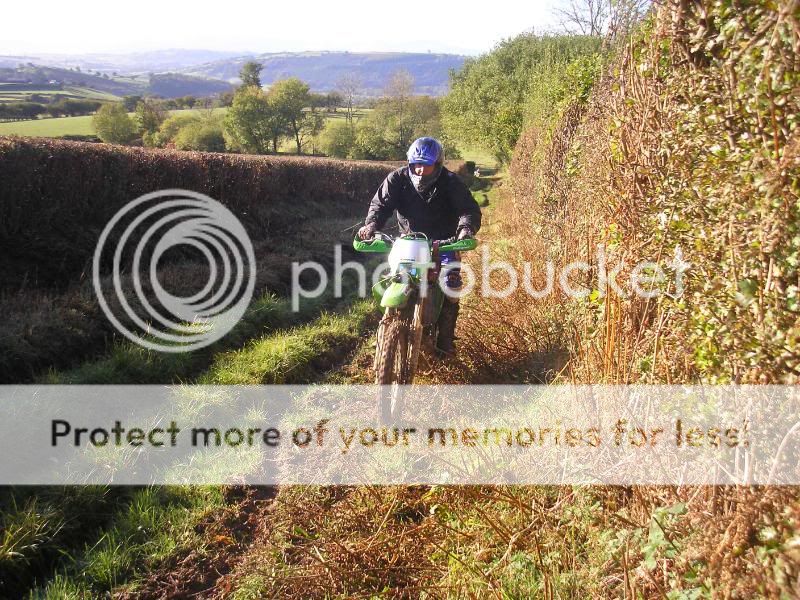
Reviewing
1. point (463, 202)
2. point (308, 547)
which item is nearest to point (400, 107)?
point (463, 202)

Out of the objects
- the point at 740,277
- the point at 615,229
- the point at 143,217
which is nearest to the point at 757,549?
the point at 740,277

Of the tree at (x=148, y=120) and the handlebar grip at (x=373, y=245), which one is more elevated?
the tree at (x=148, y=120)

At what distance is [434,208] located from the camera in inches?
194

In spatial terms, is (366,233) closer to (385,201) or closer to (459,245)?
(385,201)

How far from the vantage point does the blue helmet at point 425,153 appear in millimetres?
4406

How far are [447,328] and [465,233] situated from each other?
1000mm

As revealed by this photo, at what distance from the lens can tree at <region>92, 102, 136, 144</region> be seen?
1711 inches

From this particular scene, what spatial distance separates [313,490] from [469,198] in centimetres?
302

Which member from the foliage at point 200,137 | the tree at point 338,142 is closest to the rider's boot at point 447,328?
the foliage at point 200,137

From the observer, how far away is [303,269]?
31.4ft

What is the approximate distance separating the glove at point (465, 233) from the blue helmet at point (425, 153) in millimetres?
668

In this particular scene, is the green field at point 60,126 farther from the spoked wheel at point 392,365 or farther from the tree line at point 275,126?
the spoked wheel at point 392,365

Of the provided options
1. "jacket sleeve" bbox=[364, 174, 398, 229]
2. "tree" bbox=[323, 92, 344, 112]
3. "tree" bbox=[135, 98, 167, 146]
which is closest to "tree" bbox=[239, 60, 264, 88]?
"tree" bbox=[323, 92, 344, 112]

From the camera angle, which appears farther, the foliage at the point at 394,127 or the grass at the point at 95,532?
the foliage at the point at 394,127
